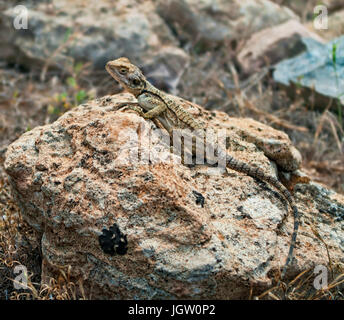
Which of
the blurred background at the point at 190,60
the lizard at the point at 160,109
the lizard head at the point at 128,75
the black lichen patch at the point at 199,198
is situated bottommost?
the blurred background at the point at 190,60

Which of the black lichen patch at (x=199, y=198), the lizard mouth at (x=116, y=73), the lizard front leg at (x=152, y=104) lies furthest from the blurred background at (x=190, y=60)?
the black lichen patch at (x=199, y=198)

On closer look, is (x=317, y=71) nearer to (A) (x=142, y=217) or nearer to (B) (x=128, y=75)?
(B) (x=128, y=75)

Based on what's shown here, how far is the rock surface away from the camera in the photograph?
114 inches

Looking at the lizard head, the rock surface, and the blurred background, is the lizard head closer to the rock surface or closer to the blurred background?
the rock surface

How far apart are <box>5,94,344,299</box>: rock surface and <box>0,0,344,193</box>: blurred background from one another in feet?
9.07

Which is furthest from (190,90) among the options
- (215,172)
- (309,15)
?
(309,15)

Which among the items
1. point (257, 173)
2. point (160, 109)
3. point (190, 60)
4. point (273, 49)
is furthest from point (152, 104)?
point (273, 49)

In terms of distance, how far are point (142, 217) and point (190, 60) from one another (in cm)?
607

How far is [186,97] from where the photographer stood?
7043 millimetres

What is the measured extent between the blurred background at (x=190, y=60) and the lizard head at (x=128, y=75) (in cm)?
243

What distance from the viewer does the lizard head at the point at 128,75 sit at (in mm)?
4090

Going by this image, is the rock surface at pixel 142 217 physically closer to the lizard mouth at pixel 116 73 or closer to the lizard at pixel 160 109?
the lizard at pixel 160 109

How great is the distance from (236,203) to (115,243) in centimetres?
111

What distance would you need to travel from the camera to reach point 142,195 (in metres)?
2.96
